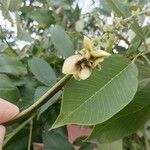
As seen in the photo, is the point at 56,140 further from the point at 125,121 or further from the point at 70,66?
the point at 70,66

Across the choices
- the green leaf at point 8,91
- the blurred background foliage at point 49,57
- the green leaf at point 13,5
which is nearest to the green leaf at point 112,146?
the blurred background foliage at point 49,57

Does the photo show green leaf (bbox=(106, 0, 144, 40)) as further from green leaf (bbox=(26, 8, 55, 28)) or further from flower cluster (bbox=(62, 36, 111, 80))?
green leaf (bbox=(26, 8, 55, 28))

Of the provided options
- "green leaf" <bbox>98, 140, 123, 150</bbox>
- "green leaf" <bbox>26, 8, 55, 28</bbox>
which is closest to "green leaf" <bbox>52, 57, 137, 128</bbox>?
"green leaf" <bbox>98, 140, 123, 150</bbox>

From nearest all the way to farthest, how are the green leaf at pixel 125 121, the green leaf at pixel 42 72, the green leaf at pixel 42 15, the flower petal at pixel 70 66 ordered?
1. the flower petal at pixel 70 66
2. the green leaf at pixel 125 121
3. the green leaf at pixel 42 72
4. the green leaf at pixel 42 15

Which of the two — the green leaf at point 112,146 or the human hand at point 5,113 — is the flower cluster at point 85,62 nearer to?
the human hand at point 5,113

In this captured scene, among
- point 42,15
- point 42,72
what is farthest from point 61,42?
point 42,15

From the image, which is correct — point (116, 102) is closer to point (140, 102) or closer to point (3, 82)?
point (140, 102)
